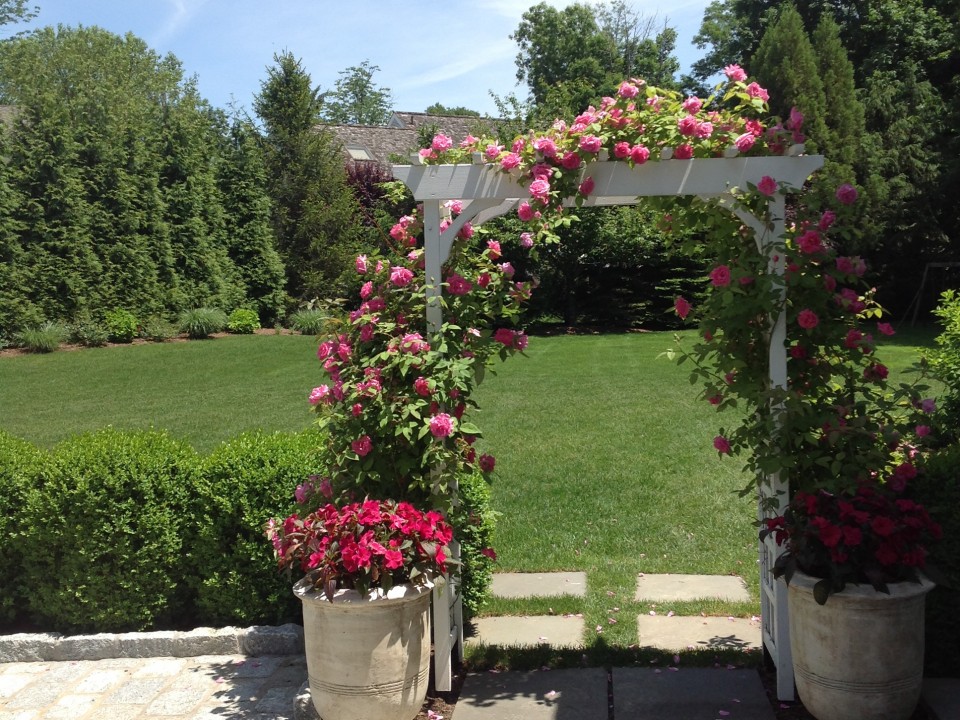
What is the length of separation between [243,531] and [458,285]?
1.48 m

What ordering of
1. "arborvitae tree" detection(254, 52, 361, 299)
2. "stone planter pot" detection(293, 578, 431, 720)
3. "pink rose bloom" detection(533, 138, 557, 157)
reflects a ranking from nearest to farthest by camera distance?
"stone planter pot" detection(293, 578, 431, 720), "pink rose bloom" detection(533, 138, 557, 157), "arborvitae tree" detection(254, 52, 361, 299)

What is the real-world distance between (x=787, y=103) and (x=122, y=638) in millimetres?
17440

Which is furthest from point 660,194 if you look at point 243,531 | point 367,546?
point 243,531

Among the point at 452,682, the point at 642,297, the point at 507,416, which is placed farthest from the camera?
the point at 642,297

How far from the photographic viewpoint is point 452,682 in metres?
3.47

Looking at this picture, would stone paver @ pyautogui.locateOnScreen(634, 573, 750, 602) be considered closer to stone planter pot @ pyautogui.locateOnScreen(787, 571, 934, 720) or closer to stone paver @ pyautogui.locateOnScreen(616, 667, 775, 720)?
stone paver @ pyautogui.locateOnScreen(616, 667, 775, 720)

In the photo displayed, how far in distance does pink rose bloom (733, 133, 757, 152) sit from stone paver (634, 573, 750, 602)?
2.23 meters

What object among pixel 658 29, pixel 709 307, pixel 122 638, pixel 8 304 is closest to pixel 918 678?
pixel 709 307

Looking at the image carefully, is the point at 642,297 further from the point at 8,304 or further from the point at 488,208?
the point at 488,208

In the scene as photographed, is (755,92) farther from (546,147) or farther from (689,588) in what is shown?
(689,588)

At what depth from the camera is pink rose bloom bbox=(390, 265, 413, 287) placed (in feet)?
11.0

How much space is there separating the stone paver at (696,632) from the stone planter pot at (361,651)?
1.24 meters

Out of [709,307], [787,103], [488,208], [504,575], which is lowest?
[504,575]

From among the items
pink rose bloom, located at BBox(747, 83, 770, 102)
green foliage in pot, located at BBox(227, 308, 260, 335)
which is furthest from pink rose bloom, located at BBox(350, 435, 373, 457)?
green foliage in pot, located at BBox(227, 308, 260, 335)
